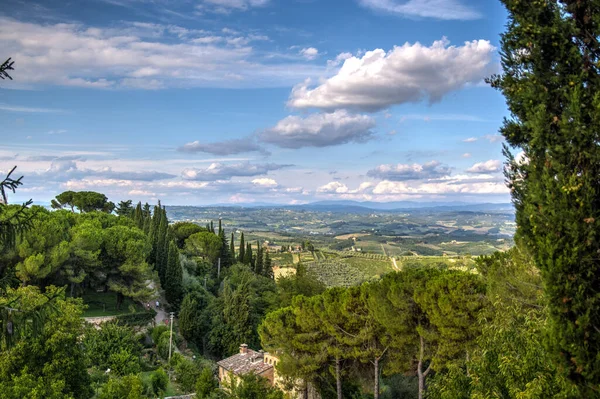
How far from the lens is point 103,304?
3125 cm

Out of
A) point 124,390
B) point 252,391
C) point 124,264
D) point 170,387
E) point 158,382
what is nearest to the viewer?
point 124,390

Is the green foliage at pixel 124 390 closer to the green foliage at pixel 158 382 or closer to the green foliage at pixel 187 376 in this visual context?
the green foliage at pixel 158 382

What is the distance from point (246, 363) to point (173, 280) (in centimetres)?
1475

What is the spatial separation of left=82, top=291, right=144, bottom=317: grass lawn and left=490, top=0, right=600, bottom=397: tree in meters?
29.8

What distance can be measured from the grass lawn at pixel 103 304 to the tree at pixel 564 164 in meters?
29.8

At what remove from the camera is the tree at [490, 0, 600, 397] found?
4.98 meters

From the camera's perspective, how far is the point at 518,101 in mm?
6078

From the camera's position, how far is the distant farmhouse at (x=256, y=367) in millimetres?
21828

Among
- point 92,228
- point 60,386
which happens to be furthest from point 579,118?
point 92,228

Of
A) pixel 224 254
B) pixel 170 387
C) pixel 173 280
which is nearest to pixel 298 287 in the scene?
pixel 173 280

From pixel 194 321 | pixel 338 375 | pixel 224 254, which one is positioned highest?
pixel 224 254

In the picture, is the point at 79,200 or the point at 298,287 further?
the point at 79,200

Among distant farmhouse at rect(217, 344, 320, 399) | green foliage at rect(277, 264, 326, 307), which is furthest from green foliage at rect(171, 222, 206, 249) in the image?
distant farmhouse at rect(217, 344, 320, 399)

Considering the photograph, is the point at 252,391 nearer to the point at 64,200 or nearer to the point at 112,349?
the point at 112,349
